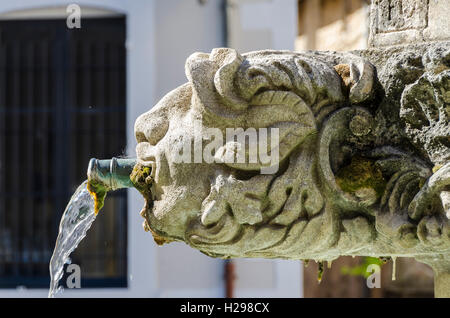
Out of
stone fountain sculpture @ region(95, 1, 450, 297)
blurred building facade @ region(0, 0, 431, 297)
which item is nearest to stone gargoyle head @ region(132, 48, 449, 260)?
stone fountain sculpture @ region(95, 1, 450, 297)

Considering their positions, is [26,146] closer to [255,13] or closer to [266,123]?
[255,13]

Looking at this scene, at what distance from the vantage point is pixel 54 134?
10.3 meters

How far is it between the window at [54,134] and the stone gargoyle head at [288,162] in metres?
7.36

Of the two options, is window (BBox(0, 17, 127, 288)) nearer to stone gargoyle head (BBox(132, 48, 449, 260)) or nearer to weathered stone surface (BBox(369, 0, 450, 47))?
weathered stone surface (BBox(369, 0, 450, 47))

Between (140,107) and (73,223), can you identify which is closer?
(73,223)

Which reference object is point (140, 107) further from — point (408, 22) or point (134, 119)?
point (408, 22)

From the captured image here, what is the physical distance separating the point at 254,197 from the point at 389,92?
37 centimetres

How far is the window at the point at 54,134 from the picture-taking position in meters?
10.2

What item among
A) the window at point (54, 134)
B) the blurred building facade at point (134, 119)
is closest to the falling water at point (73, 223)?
the blurred building facade at point (134, 119)

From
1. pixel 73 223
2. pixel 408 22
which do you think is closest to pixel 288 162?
pixel 408 22

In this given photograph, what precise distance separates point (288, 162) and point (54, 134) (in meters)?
7.83

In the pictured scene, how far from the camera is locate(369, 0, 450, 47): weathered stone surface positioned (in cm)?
279

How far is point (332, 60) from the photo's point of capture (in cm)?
272

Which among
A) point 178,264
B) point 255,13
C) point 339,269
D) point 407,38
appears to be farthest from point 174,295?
point 407,38
